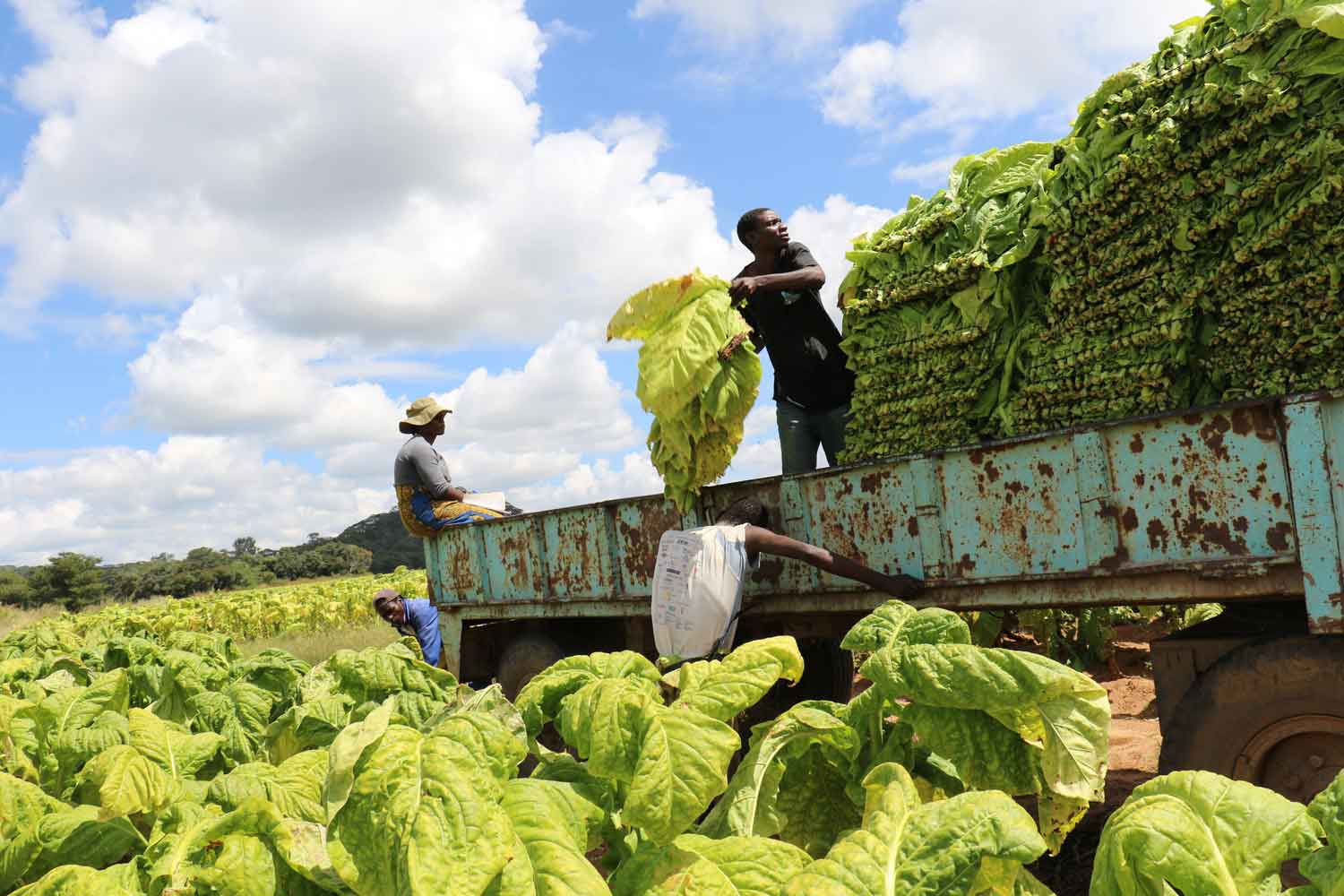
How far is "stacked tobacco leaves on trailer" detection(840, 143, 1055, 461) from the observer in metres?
4.63

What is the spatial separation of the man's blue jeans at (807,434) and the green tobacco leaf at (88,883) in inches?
166

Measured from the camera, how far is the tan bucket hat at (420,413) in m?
7.93

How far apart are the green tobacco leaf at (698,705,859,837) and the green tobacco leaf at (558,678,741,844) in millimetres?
142

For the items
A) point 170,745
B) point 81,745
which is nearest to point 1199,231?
point 170,745

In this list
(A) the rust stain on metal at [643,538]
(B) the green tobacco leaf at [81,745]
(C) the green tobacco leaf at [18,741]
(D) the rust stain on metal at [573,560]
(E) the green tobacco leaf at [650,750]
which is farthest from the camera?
(D) the rust stain on metal at [573,560]

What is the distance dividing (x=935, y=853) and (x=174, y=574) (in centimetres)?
5469

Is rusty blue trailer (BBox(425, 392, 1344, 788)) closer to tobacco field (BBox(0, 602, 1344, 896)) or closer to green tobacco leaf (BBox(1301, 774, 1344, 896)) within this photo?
tobacco field (BBox(0, 602, 1344, 896))

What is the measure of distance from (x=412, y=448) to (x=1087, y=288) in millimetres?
5112

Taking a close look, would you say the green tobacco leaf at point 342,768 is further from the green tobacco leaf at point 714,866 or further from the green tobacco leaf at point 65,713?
the green tobacco leaf at point 65,713

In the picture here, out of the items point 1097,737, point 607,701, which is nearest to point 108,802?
point 607,701

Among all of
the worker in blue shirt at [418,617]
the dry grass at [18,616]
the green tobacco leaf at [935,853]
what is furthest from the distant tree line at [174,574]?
the green tobacco leaf at [935,853]

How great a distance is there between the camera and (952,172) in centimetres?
532

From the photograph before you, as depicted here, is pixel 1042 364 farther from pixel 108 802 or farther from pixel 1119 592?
pixel 108 802

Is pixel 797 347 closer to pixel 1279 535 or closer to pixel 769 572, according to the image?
pixel 769 572
